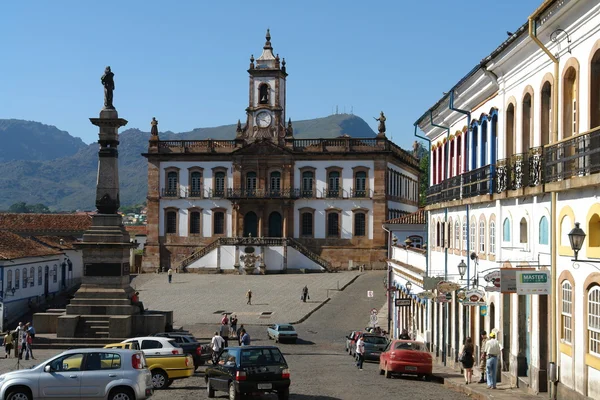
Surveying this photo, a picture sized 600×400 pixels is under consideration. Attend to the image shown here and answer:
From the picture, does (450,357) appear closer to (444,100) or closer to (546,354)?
(444,100)

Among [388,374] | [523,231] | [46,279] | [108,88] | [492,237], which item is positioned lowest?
[388,374]

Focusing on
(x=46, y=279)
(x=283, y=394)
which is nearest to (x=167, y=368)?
(x=283, y=394)

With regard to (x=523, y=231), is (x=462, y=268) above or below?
below

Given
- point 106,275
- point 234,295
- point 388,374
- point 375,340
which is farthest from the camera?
point 234,295

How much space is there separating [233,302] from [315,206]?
21828 mm

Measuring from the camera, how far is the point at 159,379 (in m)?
23.3

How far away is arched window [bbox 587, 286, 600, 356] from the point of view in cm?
1628

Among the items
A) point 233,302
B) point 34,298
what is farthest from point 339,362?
point 34,298

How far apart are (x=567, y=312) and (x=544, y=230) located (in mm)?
2304

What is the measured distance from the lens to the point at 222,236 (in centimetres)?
7862

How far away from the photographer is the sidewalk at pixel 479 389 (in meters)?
19.7

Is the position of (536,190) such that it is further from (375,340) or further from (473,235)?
(375,340)

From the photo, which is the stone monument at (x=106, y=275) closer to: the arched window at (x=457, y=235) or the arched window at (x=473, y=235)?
the arched window at (x=457, y=235)

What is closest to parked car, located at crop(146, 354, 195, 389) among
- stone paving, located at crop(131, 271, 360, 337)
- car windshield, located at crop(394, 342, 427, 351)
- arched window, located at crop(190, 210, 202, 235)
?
car windshield, located at crop(394, 342, 427, 351)
